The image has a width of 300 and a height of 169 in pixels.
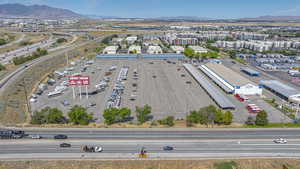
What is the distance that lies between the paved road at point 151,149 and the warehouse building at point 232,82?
2312 cm

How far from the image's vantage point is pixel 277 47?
127 metres

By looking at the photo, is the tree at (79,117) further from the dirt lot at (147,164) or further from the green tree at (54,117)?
the dirt lot at (147,164)

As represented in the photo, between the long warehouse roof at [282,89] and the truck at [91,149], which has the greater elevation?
the long warehouse roof at [282,89]

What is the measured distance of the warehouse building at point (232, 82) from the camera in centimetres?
5303

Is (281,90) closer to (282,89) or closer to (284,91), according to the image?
(284,91)

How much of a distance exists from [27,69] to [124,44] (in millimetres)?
79635

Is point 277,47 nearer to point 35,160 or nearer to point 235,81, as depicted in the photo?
point 235,81

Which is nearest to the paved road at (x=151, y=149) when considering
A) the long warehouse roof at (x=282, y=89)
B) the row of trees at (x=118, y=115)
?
the row of trees at (x=118, y=115)

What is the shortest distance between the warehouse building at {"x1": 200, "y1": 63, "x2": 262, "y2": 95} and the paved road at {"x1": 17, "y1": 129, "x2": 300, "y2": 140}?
1906 centimetres

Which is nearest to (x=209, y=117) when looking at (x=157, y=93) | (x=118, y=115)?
(x=118, y=115)

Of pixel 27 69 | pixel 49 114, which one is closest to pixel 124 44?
pixel 27 69

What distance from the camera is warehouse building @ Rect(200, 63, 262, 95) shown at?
174 feet

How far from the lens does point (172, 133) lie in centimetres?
3403

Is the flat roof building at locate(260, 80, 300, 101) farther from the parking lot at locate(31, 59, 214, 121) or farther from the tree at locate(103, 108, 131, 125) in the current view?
the tree at locate(103, 108, 131, 125)
